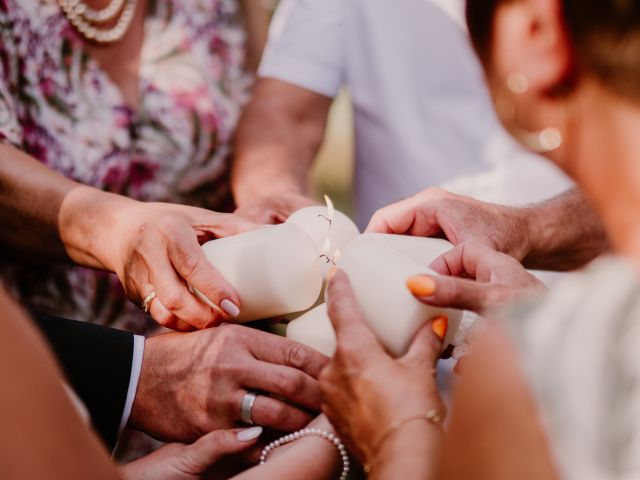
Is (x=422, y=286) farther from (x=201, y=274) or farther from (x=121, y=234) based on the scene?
(x=121, y=234)

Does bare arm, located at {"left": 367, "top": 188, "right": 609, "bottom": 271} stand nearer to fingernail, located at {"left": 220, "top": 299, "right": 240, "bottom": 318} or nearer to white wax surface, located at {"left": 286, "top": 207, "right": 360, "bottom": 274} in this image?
white wax surface, located at {"left": 286, "top": 207, "right": 360, "bottom": 274}

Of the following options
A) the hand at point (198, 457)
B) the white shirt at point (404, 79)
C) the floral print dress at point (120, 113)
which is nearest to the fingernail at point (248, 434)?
the hand at point (198, 457)

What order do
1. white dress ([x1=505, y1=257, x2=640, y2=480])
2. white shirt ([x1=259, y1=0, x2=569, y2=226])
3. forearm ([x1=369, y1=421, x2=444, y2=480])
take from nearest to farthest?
white dress ([x1=505, y1=257, x2=640, y2=480]), forearm ([x1=369, y1=421, x2=444, y2=480]), white shirt ([x1=259, y1=0, x2=569, y2=226])

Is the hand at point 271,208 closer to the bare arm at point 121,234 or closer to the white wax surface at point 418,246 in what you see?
the bare arm at point 121,234

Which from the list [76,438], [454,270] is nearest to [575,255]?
[454,270]

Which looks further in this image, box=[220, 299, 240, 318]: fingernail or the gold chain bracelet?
box=[220, 299, 240, 318]: fingernail

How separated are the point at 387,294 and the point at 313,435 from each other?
213mm

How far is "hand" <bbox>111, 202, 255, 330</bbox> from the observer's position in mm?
1064

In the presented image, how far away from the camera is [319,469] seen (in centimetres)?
97

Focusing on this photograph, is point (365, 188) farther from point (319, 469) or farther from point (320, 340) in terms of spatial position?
point (319, 469)

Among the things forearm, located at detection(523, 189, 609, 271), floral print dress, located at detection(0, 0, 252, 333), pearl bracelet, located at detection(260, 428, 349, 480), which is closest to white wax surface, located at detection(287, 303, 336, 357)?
pearl bracelet, located at detection(260, 428, 349, 480)

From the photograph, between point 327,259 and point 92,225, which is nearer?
point 327,259

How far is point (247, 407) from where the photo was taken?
1.04 m

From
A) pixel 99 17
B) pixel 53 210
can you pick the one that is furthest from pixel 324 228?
pixel 99 17
